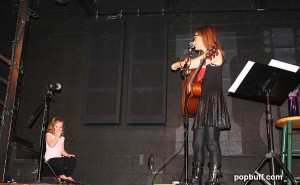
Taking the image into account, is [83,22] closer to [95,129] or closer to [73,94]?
[73,94]

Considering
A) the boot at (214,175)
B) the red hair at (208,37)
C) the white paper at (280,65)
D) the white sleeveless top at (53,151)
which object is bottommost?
the boot at (214,175)

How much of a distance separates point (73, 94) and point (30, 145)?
3.28 feet

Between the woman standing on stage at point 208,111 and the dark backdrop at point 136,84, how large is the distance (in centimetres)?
160

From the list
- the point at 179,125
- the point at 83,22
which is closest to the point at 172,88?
the point at 179,125

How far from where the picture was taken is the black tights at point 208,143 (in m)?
2.83

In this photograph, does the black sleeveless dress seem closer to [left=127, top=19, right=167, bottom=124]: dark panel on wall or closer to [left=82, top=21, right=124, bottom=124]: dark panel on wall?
[left=127, top=19, right=167, bottom=124]: dark panel on wall

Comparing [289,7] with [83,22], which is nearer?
[289,7]

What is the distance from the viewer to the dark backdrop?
4.58 m

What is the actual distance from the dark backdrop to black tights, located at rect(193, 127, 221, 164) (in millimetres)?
1595

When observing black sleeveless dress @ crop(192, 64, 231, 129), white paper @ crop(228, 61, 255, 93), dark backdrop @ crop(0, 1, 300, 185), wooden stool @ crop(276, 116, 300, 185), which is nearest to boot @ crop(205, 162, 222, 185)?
black sleeveless dress @ crop(192, 64, 231, 129)

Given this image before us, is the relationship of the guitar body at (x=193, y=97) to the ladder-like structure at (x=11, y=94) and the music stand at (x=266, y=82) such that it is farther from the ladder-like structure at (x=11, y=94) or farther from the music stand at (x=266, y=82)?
the ladder-like structure at (x=11, y=94)

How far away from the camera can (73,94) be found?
5039mm

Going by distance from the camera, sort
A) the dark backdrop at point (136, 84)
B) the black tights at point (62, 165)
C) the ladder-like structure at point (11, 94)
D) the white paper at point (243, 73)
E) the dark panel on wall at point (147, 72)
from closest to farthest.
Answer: the white paper at point (243, 73)
the ladder-like structure at point (11, 94)
the black tights at point (62, 165)
the dark backdrop at point (136, 84)
the dark panel on wall at point (147, 72)

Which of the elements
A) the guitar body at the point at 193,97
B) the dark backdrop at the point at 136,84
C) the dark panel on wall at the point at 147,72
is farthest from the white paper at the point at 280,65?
the dark panel on wall at the point at 147,72
